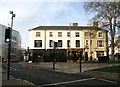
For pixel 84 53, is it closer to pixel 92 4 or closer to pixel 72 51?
pixel 72 51

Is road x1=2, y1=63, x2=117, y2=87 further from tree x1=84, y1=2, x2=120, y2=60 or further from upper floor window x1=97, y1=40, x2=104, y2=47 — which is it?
upper floor window x1=97, y1=40, x2=104, y2=47

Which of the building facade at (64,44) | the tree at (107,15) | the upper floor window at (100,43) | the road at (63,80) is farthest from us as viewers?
the upper floor window at (100,43)

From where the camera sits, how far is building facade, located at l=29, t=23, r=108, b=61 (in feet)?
298

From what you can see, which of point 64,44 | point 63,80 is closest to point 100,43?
point 64,44

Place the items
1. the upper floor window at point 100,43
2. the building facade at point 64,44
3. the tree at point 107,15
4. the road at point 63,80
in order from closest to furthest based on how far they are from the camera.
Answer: the road at point 63,80, the tree at point 107,15, the building facade at point 64,44, the upper floor window at point 100,43

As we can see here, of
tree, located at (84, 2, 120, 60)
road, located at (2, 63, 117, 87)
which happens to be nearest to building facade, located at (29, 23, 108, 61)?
tree, located at (84, 2, 120, 60)

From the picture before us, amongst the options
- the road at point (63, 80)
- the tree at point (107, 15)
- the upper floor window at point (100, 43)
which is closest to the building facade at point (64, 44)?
the upper floor window at point (100, 43)

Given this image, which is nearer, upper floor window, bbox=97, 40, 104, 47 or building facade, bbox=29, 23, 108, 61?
building facade, bbox=29, 23, 108, 61

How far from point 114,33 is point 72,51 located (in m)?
29.7

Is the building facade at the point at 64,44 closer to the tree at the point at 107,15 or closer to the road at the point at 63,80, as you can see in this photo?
the tree at the point at 107,15

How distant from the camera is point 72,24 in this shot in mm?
100188

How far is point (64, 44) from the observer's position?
9131cm

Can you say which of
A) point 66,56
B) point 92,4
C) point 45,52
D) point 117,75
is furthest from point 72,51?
point 117,75

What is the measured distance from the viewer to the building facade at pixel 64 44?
90688 millimetres
